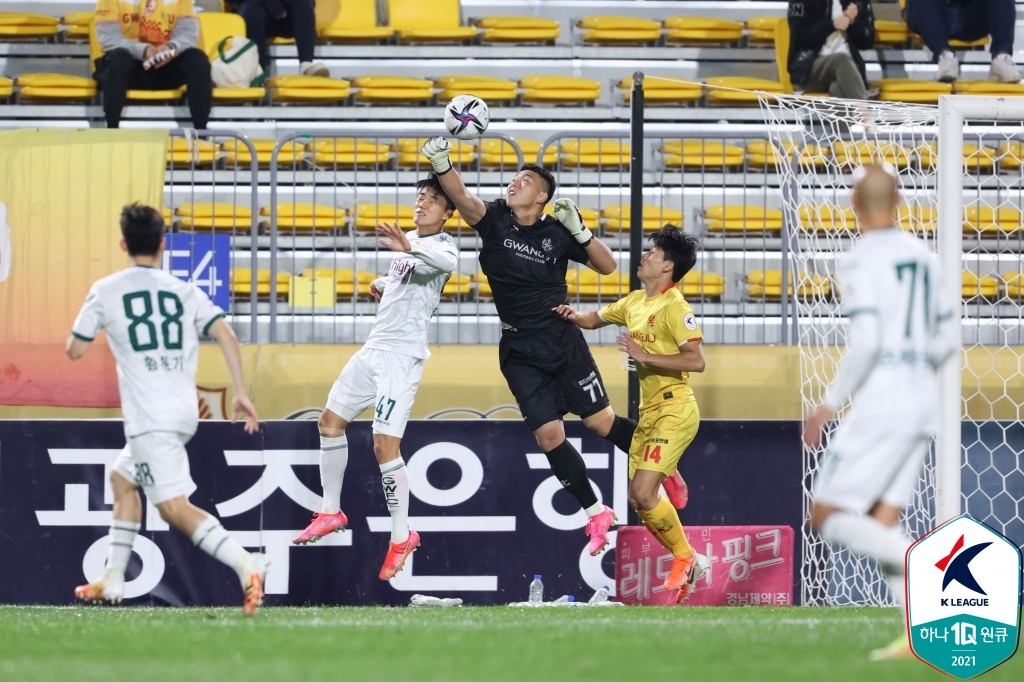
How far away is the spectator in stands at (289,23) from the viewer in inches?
490

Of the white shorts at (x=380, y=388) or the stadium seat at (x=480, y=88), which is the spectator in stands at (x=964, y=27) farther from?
the white shorts at (x=380, y=388)

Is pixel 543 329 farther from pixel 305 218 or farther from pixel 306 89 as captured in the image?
pixel 306 89

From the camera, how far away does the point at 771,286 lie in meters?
9.47

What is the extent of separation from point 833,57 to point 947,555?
7148mm

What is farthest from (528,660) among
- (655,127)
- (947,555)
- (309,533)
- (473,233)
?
(655,127)

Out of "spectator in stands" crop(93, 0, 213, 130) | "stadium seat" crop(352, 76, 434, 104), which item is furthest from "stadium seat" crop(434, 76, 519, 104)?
"spectator in stands" crop(93, 0, 213, 130)

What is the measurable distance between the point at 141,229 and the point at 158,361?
1.99 ft

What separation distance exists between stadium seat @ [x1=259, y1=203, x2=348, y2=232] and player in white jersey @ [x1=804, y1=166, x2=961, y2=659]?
5.16 m

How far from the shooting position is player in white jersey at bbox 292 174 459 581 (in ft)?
26.1

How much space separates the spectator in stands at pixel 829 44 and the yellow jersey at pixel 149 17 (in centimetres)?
545

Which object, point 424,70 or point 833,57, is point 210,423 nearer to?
point 424,70

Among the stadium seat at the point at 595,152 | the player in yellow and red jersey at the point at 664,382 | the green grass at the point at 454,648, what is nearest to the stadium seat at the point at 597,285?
the stadium seat at the point at 595,152

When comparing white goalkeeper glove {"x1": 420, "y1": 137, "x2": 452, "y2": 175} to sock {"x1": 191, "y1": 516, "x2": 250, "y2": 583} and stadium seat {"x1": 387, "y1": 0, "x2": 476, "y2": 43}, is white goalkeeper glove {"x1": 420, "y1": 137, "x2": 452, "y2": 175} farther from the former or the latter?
stadium seat {"x1": 387, "y1": 0, "x2": 476, "y2": 43}

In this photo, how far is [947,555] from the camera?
19.4 feet
